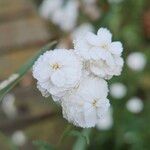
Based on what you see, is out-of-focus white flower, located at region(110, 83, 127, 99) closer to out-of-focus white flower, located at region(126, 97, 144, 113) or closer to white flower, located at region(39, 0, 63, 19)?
out-of-focus white flower, located at region(126, 97, 144, 113)

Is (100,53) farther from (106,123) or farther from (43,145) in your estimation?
(106,123)

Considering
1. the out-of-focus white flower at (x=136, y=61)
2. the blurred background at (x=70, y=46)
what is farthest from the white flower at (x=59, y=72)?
the out-of-focus white flower at (x=136, y=61)

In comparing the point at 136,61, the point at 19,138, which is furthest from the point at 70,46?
the point at 19,138

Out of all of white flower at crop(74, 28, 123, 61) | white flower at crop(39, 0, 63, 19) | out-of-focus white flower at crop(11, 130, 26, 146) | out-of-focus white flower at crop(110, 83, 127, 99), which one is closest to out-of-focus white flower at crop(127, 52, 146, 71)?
out-of-focus white flower at crop(110, 83, 127, 99)

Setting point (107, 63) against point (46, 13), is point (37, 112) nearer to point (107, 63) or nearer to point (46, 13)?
point (46, 13)

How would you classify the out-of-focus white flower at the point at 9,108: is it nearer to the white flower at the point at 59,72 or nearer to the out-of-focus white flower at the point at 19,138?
the out-of-focus white flower at the point at 19,138

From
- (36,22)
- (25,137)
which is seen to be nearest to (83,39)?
(25,137)
